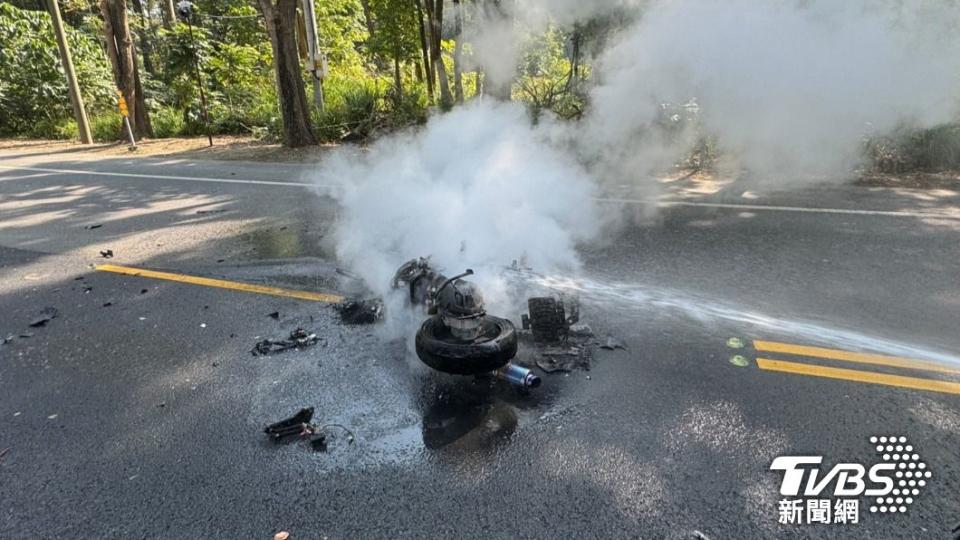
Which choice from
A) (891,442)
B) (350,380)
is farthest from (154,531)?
(891,442)

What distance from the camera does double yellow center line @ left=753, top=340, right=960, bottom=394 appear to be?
303cm

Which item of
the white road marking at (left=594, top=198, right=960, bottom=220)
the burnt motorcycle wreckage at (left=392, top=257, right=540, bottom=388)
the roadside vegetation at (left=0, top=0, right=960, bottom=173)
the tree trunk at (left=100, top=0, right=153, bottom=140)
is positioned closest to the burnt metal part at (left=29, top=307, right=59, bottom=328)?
the burnt motorcycle wreckage at (left=392, top=257, right=540, bottom=388)

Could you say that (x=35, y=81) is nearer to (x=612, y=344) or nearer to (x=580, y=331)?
(x=580, y=331)

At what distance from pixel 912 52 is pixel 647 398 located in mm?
5489

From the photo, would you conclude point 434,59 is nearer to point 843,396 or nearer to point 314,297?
point 314,297

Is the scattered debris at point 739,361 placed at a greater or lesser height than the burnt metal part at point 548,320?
lesser

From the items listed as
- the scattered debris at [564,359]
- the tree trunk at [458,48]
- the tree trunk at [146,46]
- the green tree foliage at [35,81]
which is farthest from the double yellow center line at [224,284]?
the tree trunk at [146,46]

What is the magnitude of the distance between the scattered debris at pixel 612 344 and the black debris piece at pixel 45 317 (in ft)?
14.1

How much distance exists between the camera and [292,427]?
283 cm

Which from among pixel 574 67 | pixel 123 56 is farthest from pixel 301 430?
pixel 123 56

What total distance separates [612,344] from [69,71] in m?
18.9

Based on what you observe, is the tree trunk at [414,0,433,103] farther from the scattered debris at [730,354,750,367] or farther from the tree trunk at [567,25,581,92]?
the scattered debris at [730,354,750,367]

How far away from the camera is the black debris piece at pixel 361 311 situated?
410 centimetres

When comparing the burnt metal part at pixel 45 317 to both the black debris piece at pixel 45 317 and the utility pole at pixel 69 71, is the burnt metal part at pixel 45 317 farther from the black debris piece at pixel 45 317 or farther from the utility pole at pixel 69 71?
the utility pole at pixel 69 71
